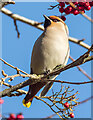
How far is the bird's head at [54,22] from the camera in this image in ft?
9.22

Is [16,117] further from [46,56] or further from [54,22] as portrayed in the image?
[54,22]

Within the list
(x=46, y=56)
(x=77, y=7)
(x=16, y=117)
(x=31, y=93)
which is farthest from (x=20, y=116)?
(x=77, y=7)

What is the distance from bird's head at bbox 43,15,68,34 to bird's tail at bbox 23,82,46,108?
28.0 inches

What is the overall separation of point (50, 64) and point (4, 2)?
2.78 ft

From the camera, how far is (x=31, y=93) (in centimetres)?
237

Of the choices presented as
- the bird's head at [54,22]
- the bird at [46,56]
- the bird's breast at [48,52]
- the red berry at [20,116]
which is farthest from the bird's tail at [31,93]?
the bird's head at [54,22]

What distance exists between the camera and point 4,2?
192 cm

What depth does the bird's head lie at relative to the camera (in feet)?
9.22

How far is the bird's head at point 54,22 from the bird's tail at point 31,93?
2.33 ft

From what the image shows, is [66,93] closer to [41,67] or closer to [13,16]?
[41,67]

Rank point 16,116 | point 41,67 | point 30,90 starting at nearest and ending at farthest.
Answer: point 16,116, point 30,90, point 41,67

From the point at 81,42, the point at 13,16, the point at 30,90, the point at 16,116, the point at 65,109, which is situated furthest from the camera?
the point at 81,42

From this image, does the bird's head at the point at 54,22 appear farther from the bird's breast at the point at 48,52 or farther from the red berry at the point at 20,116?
the red berry at the point at 20,116

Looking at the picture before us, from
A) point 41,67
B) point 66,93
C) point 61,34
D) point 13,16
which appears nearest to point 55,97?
point 66,93
